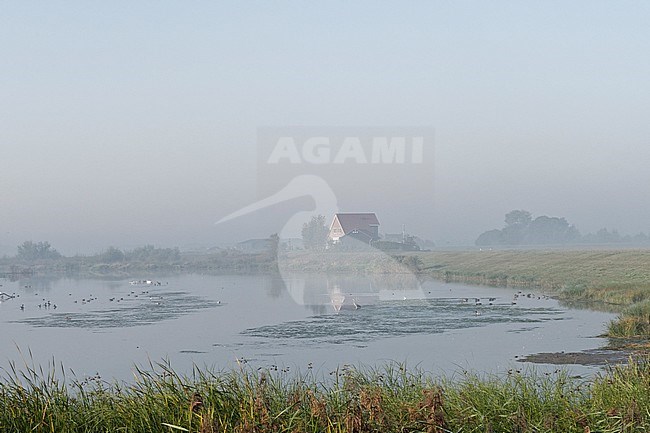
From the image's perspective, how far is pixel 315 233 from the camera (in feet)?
116

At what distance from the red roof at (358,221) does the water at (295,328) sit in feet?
10.5

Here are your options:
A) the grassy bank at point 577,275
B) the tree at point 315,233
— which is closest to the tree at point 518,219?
the grassy bank at point 577,275

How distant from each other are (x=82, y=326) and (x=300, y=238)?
15.0 meters

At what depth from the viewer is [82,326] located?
23438mm

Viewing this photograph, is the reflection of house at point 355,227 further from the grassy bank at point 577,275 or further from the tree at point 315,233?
the grassy bank at point 577,275

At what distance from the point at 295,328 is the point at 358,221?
60.4 feet

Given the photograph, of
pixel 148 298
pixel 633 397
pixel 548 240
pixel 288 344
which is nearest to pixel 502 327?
pixel 288 344

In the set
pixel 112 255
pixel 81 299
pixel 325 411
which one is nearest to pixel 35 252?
pixel 112 255

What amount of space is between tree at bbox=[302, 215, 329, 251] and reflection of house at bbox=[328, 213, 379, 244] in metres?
0.71

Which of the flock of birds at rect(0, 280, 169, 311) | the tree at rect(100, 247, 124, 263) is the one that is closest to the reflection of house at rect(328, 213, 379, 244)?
the flock of birds at rect(0, 280, 169, 311)

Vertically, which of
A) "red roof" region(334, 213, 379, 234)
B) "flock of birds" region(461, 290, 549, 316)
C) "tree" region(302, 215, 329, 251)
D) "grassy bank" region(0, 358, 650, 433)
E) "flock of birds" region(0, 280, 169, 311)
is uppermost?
"red roof" region(334, 213, 379, 234)

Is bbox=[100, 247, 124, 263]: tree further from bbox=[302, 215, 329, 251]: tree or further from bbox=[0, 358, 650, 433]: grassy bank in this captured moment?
bbox=[0, 358, 650, 433]: grassy bank

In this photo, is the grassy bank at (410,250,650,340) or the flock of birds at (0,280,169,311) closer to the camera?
the grassy bank at (410,250,650,340)

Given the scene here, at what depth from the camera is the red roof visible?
3903 centimetres
